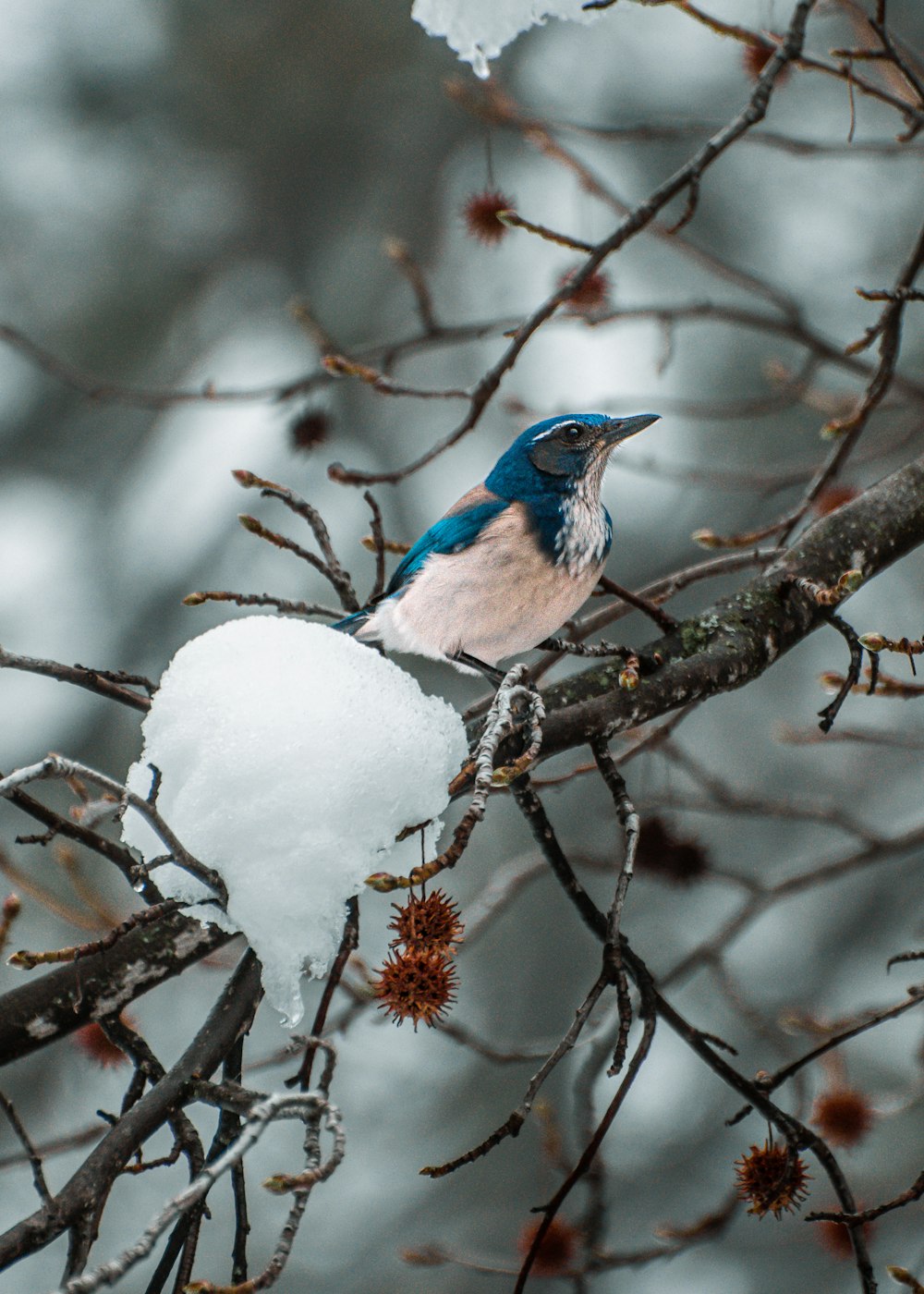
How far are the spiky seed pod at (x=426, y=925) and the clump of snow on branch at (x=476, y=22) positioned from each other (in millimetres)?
1784

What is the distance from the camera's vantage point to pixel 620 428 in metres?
3.34

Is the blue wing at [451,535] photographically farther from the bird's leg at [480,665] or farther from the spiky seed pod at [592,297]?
the spiky seed pod at [592,297]

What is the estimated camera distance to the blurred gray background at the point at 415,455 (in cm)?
601

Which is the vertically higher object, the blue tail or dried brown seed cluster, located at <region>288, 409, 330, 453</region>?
dried brown seed cluster, located at <region>288, 409, 330, 453</region>

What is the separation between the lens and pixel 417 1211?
614 centimetres

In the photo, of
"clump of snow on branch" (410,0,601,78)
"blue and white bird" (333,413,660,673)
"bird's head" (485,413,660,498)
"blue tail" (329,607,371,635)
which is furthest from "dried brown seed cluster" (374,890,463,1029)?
"clump of snow on branch" (410,0,601,78)

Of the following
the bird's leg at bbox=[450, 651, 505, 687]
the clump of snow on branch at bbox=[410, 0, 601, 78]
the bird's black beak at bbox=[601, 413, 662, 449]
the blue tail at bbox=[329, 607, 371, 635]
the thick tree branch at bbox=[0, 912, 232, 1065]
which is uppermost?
the clump of snow on branch at bbox=[410, 0, 601, 78]

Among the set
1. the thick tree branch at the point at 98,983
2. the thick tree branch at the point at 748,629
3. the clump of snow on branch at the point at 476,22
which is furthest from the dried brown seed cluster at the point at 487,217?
the thick tree branch at the point at 98,983

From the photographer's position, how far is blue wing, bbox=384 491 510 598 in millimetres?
3217

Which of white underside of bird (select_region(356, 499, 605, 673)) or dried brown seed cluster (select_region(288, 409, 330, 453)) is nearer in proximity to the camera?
white underside of bird (select_region(356, 499, 605, 673))

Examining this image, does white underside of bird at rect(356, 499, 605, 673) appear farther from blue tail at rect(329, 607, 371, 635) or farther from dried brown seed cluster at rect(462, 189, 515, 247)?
dried brown seed cluster at rect(462, 189, 515, 247)

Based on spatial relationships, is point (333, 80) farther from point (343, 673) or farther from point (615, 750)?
point (343, 673)

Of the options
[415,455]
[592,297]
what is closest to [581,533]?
[592,297]

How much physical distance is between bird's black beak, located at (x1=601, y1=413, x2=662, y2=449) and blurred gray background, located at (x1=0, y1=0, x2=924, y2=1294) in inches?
104
